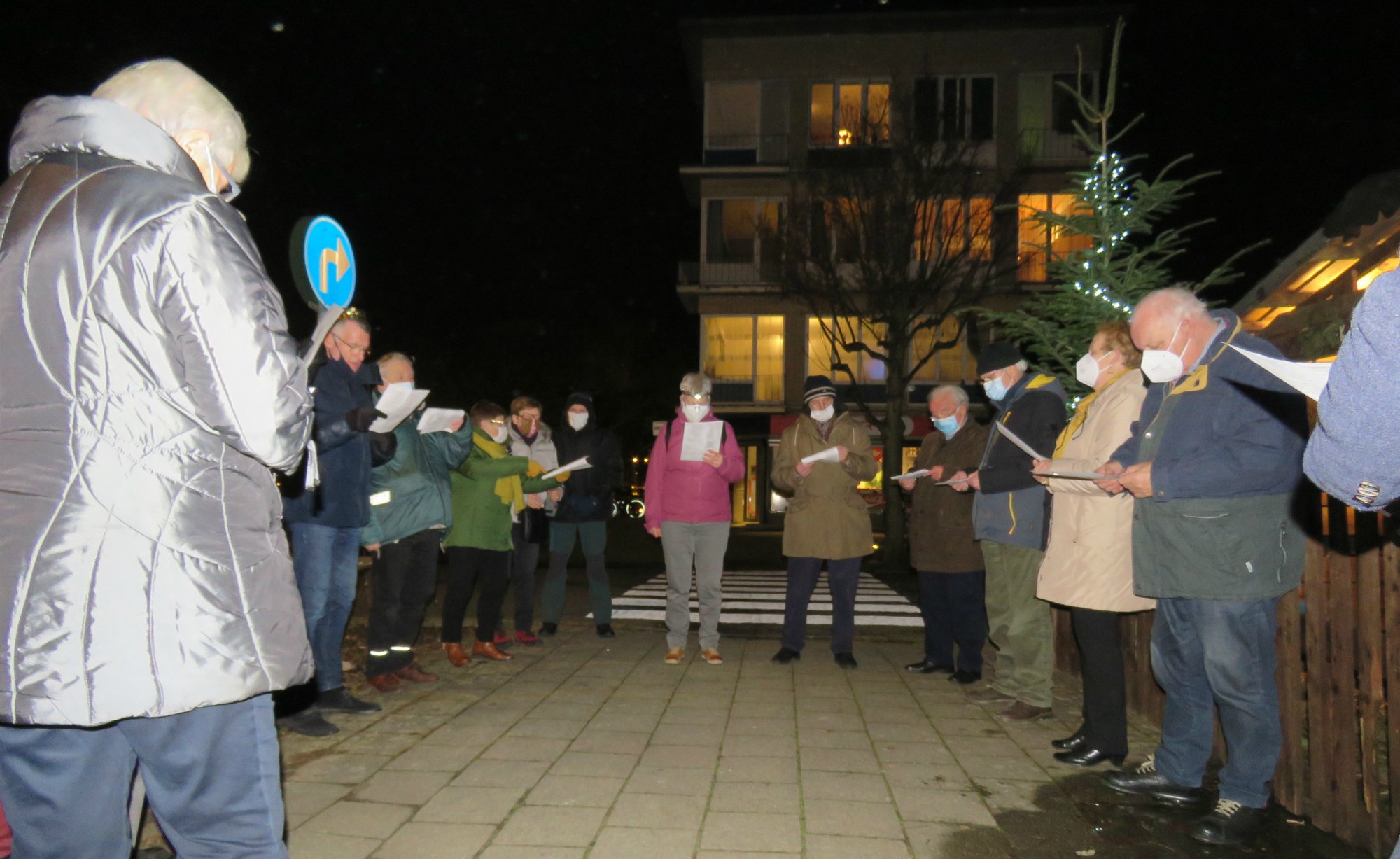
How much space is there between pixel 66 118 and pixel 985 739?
15.8 feet

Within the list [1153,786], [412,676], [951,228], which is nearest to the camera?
[1153,786]

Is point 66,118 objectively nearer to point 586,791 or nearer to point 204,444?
point 204,444

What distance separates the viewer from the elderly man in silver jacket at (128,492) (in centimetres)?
172

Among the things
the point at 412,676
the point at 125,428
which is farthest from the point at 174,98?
the point at 412,676

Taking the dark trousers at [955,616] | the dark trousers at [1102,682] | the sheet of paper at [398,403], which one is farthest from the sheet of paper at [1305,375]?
the dark trousers at [955,616]

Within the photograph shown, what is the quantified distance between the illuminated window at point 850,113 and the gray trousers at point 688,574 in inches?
499

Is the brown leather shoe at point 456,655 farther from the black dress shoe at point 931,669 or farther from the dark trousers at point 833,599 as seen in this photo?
the black dress shoe at point 931,669

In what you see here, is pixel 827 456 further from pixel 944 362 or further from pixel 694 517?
pixel 944 362

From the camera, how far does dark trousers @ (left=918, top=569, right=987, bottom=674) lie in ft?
21.2

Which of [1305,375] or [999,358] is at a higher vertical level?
[999,358]

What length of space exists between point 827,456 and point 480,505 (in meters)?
2.68

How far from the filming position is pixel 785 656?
7.01m

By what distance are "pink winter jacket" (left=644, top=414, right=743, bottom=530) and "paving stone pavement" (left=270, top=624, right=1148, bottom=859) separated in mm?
1293

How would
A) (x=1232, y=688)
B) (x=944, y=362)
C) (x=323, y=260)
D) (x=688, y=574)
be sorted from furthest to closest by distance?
(x=944, y=362), (x=688, y=574), (x=323, y=260), (x=1232, y=688)
